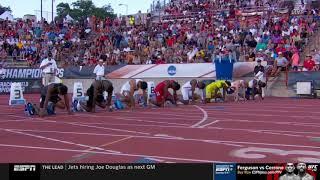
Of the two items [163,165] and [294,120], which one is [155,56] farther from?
[163,165]

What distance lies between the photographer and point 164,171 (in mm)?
4496

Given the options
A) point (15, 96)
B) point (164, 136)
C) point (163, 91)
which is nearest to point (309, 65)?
point (163, 91)

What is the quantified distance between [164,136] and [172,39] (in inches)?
890

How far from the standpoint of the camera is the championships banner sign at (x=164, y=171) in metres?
4.34

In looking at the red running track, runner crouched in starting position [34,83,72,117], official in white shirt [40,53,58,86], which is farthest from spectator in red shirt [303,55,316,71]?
official in white shirt [40,53,58,86]

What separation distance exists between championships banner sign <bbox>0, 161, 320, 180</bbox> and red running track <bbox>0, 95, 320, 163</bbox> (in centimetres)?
371

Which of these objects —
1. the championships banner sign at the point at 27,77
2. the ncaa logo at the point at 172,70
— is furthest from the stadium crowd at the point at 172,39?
the championships banner sign at the point at 27,77

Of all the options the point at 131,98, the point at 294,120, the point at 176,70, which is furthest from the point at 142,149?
the point at 176,70

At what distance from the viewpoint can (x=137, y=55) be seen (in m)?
31.7

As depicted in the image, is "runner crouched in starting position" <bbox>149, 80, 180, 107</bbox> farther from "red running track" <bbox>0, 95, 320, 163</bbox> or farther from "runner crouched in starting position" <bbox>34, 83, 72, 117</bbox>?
"runner crouched in starting position" <bbox>34, 83, 72, 117</bbox>

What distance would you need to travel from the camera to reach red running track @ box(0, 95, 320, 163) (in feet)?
28.5

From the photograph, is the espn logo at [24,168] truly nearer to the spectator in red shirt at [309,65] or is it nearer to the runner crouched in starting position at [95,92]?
the runner crouched in starting position at [95,92]

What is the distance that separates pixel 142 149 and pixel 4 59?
1043 inches

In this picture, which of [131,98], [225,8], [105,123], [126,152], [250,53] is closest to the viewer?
[126,152]
